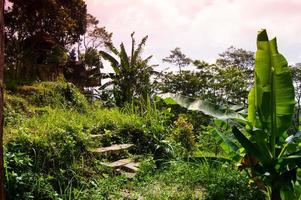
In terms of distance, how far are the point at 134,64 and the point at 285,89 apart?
11.5m

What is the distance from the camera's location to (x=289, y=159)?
4.61m

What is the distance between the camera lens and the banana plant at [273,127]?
470cm

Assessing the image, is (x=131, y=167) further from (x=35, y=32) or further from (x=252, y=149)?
(x=35, y=32)

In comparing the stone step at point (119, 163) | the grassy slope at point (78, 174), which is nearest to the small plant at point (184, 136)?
the grassy slope at point (78, 174)

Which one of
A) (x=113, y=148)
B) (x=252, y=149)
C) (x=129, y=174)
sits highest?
(x=252, y=149)

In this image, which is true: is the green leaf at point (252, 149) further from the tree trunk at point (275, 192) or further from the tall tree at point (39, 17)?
the tall tree at point (39, 17)

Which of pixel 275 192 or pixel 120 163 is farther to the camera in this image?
pixel 120 163

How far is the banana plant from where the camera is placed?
4695 millimetres

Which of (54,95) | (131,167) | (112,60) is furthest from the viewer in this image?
(112,60)

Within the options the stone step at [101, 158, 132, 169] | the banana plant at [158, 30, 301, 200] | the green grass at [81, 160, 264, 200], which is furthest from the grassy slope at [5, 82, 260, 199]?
the banana plant at [158, 30, 301, 200]

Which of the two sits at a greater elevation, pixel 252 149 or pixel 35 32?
pixel 35 32

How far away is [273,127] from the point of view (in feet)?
16.1

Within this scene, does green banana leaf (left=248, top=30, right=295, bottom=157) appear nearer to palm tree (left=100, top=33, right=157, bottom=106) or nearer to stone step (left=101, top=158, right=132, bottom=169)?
stone step (left=101, top=158, right=132, bottom=169)

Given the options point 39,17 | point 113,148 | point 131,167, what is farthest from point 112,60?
point 131,167
